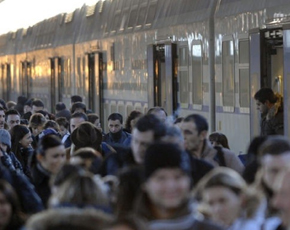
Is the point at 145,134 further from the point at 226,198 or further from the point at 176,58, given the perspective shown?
the point at 176,58

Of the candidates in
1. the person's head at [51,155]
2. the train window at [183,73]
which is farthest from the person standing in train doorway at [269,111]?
the person's head at [51,155]

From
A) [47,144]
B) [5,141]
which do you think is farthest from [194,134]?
[5,141]

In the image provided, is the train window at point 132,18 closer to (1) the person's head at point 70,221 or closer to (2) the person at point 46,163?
(2) the person at point 46,163

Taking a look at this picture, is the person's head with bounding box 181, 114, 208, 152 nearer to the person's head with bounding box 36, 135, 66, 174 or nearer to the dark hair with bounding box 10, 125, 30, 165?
the person's head with bounding box 36, 135, 66, 174

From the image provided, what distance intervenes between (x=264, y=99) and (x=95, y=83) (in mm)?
12236

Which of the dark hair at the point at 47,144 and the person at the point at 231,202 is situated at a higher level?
the dark hair at the point at 47,144

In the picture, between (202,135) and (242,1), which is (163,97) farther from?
(202,135)

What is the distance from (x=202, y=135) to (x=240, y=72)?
25.4 ft

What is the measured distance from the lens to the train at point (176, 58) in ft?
48.6

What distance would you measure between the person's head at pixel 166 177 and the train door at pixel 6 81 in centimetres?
3416

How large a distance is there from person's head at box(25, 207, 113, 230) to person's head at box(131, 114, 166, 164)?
2.92 metres

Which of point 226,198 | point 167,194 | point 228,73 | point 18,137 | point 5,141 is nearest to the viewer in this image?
point 167,194

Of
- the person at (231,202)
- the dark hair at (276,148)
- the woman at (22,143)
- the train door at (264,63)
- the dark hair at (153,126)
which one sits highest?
the train door at (264,63)

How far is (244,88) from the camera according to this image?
15.8 meters
